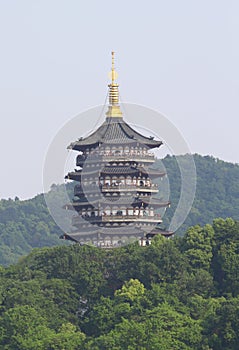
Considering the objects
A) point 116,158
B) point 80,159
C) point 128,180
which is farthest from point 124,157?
point 80,159

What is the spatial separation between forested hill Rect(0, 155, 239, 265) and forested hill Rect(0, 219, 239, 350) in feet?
256

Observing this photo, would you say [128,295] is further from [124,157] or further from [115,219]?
[124,157]

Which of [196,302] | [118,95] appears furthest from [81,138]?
[196,302]

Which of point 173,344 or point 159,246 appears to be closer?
point 173,344

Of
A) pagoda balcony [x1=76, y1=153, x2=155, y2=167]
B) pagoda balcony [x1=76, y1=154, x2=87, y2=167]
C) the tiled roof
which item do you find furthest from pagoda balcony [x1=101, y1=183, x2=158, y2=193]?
pagoda balcony [x1=76, y1=154, x2=87, y2=167]

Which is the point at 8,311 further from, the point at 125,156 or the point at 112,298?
the point at 125,156

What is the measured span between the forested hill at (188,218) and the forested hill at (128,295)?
256 ft

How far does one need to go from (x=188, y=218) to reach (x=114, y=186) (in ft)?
260

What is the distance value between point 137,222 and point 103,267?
5.78 m

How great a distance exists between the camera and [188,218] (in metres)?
161

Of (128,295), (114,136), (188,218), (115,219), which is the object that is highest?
(188,218)

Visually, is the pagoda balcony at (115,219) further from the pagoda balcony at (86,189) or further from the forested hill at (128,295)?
the forested hill at (128,295)

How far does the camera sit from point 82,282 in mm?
76375

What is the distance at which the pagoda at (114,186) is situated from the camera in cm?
8194
